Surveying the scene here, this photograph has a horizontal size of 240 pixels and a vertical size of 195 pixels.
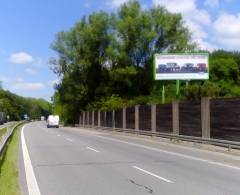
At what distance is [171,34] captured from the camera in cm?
8200

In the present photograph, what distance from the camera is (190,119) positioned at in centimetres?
3275

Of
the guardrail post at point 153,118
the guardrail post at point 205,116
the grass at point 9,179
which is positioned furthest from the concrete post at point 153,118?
the grass at point 9,179

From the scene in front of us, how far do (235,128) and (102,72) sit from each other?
Result: 62.2 m

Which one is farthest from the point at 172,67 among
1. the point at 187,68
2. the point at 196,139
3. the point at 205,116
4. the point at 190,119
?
the point at 196,139

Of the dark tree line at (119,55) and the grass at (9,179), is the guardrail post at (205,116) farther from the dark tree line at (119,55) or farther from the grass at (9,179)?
the dark tree line at (119,55)

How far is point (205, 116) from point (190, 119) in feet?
8.96

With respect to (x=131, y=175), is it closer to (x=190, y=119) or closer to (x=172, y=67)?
(x=190, y=119)

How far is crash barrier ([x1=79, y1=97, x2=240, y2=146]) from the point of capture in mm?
26469

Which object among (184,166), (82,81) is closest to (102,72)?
(82,81)

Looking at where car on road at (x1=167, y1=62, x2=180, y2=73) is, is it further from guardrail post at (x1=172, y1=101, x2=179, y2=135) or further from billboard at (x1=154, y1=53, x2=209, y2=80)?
guardrail post at (x1=172, y1=101, x2=179, y2=135)

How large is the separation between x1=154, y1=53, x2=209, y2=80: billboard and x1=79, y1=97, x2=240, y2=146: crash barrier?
6.61 m

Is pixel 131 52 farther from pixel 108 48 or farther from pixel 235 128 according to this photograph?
pixel 235 128

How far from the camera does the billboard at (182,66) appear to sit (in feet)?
184

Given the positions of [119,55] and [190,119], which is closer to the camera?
[190,119]
